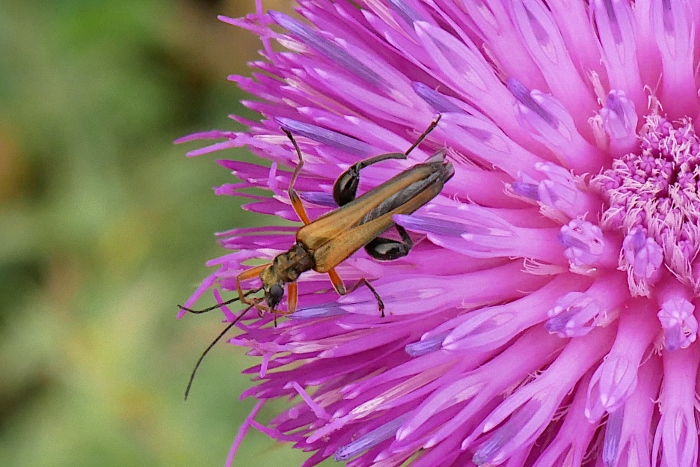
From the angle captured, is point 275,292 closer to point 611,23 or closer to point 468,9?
point 468,9

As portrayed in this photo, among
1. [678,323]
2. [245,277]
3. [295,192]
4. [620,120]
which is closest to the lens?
[678,323]

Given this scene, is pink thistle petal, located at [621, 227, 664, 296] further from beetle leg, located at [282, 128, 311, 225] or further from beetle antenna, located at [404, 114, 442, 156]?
beetle leg, located at [282, 128, 311, 225]

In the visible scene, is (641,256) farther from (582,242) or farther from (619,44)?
(619,44)

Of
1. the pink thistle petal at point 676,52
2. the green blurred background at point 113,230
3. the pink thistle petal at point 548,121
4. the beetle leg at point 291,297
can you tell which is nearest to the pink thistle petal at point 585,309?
the pink thistle petal at point 548,121

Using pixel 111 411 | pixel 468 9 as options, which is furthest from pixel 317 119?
pixel 111 411

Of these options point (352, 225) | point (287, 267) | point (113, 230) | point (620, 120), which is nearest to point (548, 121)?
point (620, 120)

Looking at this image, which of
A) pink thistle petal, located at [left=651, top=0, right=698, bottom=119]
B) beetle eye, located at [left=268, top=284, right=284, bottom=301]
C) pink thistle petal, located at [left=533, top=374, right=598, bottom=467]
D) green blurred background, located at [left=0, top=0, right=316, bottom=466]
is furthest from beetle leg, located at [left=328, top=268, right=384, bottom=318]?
green blurred background, located at [left=0, top=0, right=316, bottom=466]

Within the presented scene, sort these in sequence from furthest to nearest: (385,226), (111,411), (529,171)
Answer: (111,411) → (385,226) → (529,171)

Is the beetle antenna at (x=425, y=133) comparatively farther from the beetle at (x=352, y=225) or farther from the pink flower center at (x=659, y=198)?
the pink flower center at (x=659, y=198)
